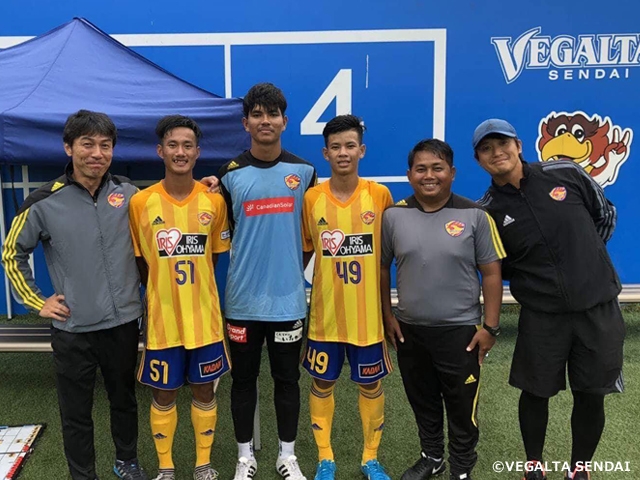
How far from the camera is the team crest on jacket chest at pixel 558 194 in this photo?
208 cm

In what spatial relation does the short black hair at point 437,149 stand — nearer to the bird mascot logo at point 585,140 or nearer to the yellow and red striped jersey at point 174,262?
the yellow and red striped jersey at point 174,262

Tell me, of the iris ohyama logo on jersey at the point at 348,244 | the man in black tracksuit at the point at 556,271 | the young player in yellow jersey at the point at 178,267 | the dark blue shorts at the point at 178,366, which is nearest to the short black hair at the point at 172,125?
the young player in yellow jersey at the point at 178,267

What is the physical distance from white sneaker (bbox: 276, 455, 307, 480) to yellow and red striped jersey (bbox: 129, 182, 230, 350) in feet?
2.54

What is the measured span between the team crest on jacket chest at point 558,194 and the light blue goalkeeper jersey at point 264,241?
112 cm

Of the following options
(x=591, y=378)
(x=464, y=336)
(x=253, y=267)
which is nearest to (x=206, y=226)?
(x=253, y=267)

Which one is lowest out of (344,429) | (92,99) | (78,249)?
(344,429)

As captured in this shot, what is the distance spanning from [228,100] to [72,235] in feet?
6.11

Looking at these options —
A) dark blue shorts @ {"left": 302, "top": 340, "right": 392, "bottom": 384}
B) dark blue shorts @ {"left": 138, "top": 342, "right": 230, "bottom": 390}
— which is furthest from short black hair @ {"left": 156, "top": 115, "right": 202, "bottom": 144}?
dark blue shorts @ {"left": 302, "top": 340, "right": 392, "bottom": 384}

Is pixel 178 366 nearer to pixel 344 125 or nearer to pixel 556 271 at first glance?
pixel 344 125

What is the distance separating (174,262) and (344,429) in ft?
5.06

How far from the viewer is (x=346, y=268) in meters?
2.23

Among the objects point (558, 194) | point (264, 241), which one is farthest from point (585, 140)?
point (264, 241)

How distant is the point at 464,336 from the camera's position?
2.15 metres

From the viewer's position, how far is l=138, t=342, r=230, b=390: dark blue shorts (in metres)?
2.23
